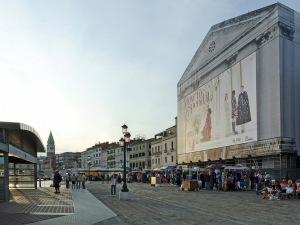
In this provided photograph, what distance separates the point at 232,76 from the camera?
43844 millimetres

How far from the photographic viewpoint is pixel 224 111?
45188mm

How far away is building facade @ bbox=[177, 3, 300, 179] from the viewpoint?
36.5 metres

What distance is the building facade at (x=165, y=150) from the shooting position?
73956mm

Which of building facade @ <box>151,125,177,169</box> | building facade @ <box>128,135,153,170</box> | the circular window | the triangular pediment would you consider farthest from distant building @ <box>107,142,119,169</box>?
the circular window

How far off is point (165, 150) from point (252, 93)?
40.1m

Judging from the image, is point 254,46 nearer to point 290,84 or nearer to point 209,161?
point 290,84

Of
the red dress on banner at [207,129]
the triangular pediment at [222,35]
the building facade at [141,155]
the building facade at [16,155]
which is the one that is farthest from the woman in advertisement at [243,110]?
the building facade at [141,155]

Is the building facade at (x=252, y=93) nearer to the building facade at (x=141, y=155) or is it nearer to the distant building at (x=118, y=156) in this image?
the building facade at (x=141, y=155)

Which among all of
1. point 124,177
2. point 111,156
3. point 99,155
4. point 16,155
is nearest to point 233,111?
point 124,177

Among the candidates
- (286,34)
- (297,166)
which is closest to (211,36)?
(286,34)

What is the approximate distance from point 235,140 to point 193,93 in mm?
14496

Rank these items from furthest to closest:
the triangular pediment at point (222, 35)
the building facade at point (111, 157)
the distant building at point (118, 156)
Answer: the building facade at point (111, 157) → the distant building at point (118, 156) → the triangular pediment at point (222, 35)

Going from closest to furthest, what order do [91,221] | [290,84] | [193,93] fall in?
[91,221], [290,84], [193,93]

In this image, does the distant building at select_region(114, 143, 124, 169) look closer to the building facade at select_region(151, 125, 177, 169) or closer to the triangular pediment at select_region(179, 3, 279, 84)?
the building facade at select_region(151, 125, 177, 169)
